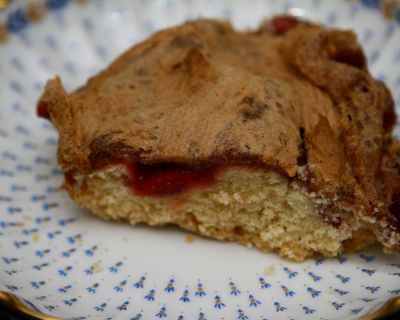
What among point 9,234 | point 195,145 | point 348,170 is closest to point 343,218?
point 348,170

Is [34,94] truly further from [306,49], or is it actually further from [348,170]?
[348,170]

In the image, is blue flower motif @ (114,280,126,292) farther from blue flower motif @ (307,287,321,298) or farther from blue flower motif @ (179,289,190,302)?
blue flower motif @ (307,287,321,298)

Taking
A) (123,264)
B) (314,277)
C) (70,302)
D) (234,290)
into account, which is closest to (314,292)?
(314,277)

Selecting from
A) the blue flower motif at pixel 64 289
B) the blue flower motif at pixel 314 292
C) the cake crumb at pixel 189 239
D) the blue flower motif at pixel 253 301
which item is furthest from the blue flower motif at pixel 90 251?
the blue flower motif at pixel 314 292

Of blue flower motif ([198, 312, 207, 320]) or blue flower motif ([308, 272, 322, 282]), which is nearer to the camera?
blue flower motif ([198, 312, 207, 320])

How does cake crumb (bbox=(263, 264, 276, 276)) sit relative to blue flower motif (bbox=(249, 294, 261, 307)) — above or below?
above

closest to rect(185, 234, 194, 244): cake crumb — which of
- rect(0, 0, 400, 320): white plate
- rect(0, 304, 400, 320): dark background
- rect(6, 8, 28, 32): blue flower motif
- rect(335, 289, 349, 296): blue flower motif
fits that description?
rect(0, 0, 400, 320): white plate

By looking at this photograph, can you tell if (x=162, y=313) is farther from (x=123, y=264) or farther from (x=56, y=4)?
(x=56, y=4)

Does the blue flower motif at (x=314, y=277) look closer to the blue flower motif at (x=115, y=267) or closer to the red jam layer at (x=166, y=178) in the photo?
the red jam layer at (x=166, y=178)
